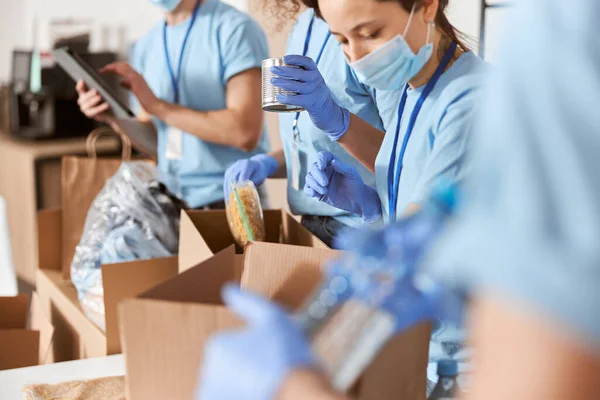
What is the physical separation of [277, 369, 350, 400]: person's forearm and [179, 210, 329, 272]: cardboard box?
86cm

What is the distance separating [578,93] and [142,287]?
4.15 ft

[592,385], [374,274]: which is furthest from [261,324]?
[592,385]

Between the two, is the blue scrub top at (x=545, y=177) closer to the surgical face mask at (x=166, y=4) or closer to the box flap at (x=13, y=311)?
the box flap at (x=13, y=311)

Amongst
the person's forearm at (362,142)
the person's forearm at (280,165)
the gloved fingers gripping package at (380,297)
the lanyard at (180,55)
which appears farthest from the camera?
the lanyard at (180,55)

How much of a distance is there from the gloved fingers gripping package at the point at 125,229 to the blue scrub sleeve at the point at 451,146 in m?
0.91

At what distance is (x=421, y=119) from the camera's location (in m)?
1.19

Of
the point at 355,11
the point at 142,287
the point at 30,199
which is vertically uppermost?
the point at 355,11

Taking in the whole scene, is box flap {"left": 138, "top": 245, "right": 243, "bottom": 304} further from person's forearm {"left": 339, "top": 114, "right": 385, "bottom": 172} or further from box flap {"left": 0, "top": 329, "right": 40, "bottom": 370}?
box flap {"left": 0, "top": 329, "right": 40, "bottom": 370}

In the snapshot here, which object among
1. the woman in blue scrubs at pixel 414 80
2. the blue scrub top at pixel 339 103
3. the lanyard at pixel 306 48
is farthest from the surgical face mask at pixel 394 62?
the lanyard at pixel 306 48

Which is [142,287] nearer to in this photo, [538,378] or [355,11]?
[355,11]

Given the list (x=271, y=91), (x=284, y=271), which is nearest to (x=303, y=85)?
(x=271, y=91)

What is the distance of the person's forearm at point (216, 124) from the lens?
204 cm

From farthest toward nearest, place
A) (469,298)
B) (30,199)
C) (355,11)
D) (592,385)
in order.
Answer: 1. (30,199)
2. (355,11)
3. (469,298)
4. (592,385)

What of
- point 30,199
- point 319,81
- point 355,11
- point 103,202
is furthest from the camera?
point 30,199
